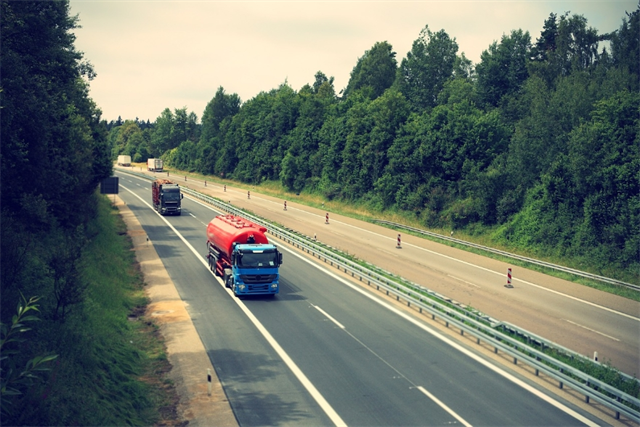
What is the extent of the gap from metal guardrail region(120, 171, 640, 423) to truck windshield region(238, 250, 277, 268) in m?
6.35

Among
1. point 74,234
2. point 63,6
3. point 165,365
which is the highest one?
point 63,6

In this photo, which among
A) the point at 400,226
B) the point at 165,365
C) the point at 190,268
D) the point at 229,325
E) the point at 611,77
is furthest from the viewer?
the point at 400,226

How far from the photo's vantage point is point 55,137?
100 feet

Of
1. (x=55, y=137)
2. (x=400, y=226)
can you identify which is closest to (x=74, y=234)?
(x=55, y=137)

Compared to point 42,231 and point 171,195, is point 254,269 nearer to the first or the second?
point 42,231

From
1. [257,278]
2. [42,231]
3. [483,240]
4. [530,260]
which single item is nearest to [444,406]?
[257,278]

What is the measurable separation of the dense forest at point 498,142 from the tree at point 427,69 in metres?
0.21

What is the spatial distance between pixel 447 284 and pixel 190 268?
16516 millimetres

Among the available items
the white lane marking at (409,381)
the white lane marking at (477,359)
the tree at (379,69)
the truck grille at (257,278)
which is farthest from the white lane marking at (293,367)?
the tree at (379,69)

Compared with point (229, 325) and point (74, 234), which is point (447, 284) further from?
point (74, 234)

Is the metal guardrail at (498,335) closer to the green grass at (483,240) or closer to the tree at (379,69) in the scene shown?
the green grass at (483,240)

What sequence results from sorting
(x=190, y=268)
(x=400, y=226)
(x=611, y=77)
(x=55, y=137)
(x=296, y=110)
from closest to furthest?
(x=55, y=137)
(x=190, y=268)
(x=611, y=77)
(x=400, y=226)
(x=296, y=110)

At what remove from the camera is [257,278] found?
27016 mm

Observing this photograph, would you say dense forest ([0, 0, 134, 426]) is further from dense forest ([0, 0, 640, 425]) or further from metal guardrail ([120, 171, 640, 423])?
metal guardrail ([120, 171, 640, 423])
